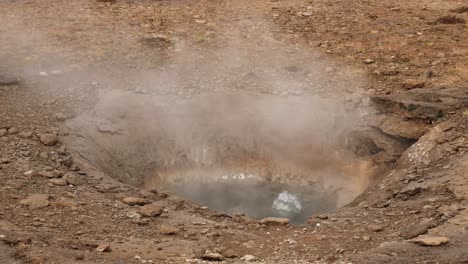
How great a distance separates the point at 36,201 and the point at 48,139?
1.30 m

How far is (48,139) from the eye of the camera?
23.5 feet

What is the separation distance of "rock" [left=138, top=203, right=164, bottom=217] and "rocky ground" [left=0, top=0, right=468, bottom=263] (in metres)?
0.02

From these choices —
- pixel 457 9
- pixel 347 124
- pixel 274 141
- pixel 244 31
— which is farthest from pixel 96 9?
pixel 457 9

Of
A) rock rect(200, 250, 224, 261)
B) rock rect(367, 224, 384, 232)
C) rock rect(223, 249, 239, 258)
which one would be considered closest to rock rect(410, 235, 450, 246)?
rock rect(367, 224, 384, 232)

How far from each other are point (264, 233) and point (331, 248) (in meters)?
0.72

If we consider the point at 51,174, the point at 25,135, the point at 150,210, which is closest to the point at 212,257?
the point at 150,210

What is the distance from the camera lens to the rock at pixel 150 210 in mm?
6066

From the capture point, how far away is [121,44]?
Result: 32.4ft

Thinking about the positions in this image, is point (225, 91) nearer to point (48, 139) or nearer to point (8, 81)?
point (48, 139)

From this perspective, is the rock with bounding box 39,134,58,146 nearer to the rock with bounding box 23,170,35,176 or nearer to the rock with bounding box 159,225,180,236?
the rock with bounding box 23,170,35,176

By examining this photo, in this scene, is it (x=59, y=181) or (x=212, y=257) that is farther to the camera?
(x=59, y=181)

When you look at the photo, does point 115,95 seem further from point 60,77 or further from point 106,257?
point 106,257

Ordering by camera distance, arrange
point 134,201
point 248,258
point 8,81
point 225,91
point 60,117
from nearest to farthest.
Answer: point 248,258, point 134,201, point 60,117, point 8,81, point 225,91

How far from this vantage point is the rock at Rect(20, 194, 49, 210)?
5945 mm
